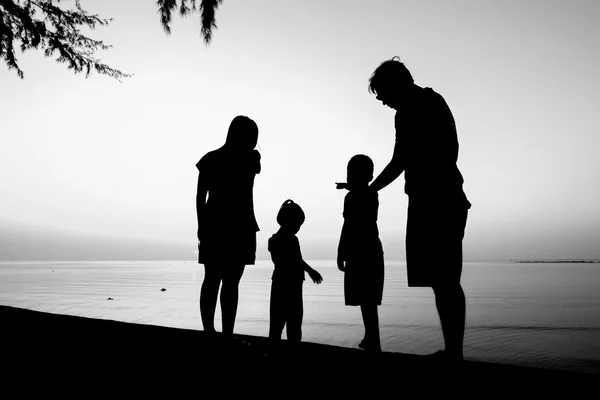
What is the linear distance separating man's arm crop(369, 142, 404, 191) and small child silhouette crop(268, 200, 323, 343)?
114 centimetres

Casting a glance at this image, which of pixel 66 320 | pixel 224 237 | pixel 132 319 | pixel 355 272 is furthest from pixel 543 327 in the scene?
pixel 132 319

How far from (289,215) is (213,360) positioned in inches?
70.6

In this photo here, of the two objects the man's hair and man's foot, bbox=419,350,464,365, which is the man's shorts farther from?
the man's hair

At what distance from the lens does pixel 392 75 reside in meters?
2.43

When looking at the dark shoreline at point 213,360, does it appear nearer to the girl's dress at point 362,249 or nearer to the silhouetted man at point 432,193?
the silhouetted man at point 432,193

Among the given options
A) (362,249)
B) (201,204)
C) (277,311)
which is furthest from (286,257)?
(201,204)

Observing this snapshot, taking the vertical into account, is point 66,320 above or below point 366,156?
below

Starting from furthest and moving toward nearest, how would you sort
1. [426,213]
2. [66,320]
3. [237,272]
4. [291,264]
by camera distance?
[291,264]
[66,320]
[237,272]
[426,213]

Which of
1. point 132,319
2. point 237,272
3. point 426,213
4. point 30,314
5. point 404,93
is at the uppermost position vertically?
point 404,93

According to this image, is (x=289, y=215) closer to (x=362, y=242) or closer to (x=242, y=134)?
(x=362, y=242)

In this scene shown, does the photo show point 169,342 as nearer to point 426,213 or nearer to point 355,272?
point 355,272

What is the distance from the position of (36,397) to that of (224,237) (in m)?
1.58

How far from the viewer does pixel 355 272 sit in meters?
3.26

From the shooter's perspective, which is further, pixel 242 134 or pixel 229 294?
pixel 242 134
